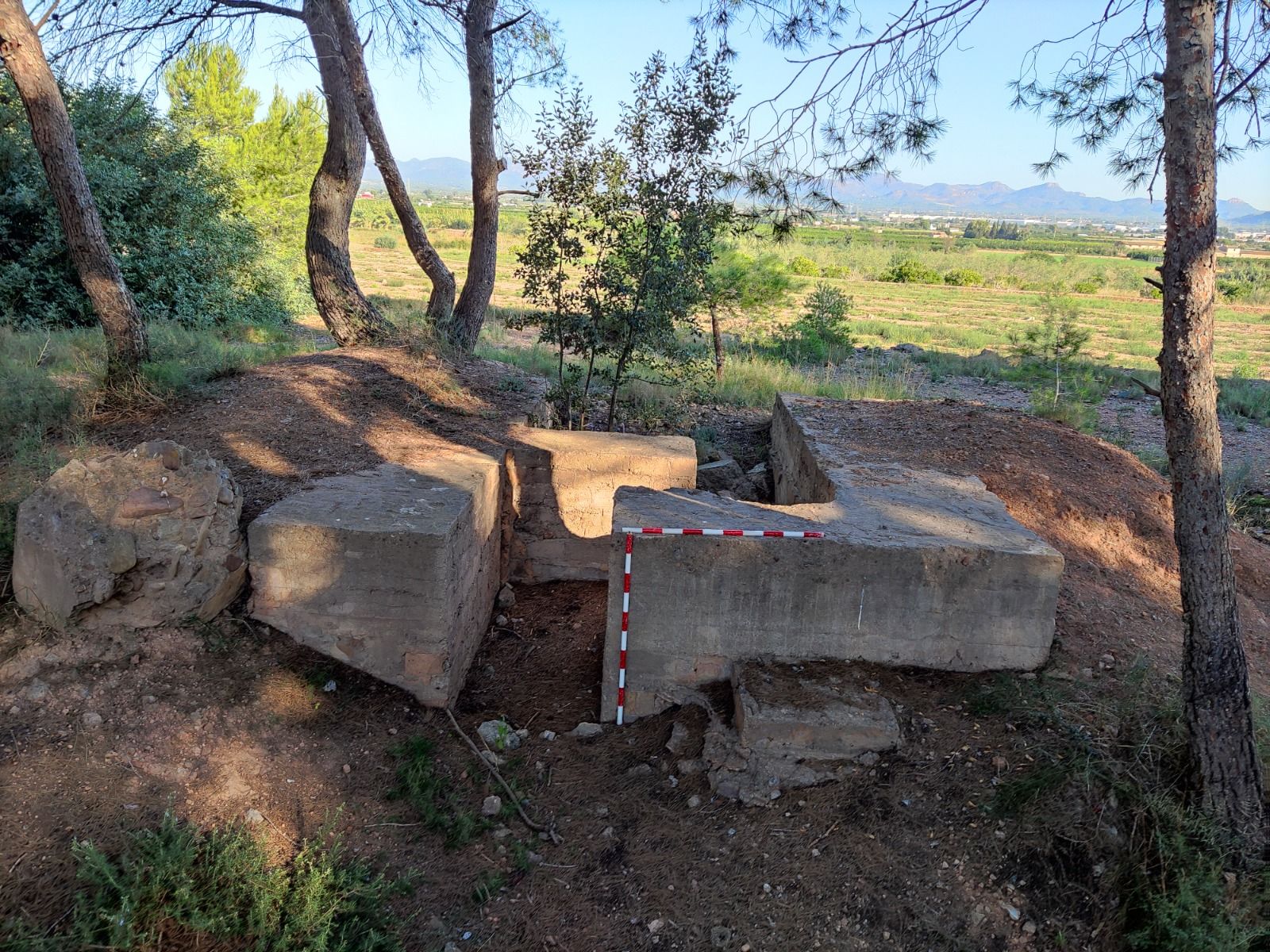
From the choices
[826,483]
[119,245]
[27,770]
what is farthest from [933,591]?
[119,245]

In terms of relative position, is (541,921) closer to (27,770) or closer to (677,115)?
(27,770)

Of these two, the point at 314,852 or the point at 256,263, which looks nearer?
the point at 314,852

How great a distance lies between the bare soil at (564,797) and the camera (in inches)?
132

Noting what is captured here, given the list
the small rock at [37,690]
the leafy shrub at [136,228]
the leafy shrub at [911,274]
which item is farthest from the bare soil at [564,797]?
the leafy shrub at [911,274]

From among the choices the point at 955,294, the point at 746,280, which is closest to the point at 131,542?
the point at 746,280

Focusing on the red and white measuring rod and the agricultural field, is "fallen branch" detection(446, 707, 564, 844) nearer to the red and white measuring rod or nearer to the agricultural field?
the red and white measuring rod

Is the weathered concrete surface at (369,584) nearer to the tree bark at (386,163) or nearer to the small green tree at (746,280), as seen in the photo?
the tree bark at (386,163)

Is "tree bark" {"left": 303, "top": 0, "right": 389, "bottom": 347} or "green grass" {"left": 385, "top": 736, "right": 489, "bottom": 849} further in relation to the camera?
"tree bark" {"left": 303, "top": 0, "right": 389, "bottom": 347}

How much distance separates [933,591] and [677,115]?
4.71m

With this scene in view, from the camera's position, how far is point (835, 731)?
411 centimetres

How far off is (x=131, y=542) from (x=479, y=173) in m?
6.47

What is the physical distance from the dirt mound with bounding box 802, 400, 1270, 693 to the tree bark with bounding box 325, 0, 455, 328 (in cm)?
452

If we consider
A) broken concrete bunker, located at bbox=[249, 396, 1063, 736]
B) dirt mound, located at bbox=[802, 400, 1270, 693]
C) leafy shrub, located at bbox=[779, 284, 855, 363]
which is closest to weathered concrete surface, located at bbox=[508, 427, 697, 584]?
broken concrete bunker, located at bbox=[249, 396, 1063, 736]

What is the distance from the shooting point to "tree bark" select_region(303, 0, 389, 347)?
8883 millimetres
